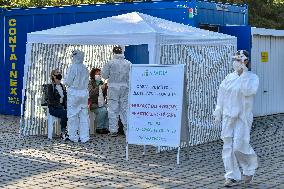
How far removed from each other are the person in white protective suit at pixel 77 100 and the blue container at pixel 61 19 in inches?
123

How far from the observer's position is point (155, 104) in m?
10.6

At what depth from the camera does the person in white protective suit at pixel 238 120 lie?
8.61 metres

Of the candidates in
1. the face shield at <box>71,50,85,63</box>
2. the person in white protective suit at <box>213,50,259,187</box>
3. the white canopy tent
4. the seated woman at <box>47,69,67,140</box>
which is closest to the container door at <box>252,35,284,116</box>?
the white canopy tent

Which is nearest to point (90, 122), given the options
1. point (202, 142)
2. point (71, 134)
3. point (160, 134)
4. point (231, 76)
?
point (71, 134)

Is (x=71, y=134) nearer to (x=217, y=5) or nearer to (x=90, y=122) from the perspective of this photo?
(x=90, y=122)

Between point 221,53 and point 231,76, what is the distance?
4.29 m

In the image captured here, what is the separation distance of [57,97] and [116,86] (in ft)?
4.09

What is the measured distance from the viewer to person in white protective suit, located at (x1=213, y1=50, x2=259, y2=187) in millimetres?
8609

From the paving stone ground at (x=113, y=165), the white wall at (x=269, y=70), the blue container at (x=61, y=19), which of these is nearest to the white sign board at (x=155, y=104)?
the paving stone ground at (x=113, y=165)

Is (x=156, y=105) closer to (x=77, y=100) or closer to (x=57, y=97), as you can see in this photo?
(x=77, y=100)

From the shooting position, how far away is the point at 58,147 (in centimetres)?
1187

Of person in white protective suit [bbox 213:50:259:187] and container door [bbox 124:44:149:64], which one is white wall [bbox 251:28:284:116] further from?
person in white protective suit [bbox 213:50:259:187]

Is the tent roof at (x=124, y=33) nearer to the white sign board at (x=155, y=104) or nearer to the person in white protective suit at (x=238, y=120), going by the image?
the white sign board at (x=155, y=104)

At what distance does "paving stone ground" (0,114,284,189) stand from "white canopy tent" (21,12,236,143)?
978mm
